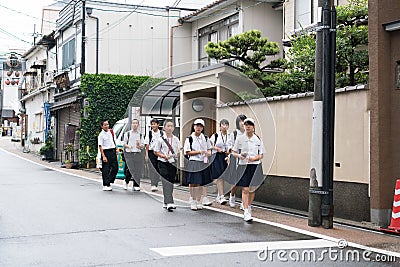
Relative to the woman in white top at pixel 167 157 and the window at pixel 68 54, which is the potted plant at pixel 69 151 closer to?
the window at pixel 68 54

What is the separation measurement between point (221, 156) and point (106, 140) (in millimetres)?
4063

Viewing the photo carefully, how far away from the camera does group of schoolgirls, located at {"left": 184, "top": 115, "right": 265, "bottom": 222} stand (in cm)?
1062

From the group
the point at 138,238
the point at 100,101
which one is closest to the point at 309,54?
the point at 138,238

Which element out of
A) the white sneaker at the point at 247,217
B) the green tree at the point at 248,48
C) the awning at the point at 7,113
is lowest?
the white sneaker at the point at 247,217

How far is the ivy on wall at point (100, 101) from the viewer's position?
27.5 m

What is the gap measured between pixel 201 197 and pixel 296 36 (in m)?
5.90

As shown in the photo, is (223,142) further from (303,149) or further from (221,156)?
(303,149)

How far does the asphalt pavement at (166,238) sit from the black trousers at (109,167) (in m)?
2.58

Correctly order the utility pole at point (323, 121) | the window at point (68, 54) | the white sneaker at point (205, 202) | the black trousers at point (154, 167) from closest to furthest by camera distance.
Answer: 1. the utility pole at point (323, 121)
2. the white sneaker at point (205, 202)
3. the black trousers at point (154, 167)
4. the window at point (68, 54)

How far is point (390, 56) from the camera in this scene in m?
10.2

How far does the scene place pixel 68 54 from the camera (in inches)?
1240

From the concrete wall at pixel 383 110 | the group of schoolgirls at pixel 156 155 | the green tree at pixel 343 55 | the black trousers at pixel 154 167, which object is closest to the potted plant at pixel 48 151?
the group of schoolgirls at pixel 156 155

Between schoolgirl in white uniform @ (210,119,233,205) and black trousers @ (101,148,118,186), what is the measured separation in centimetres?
390

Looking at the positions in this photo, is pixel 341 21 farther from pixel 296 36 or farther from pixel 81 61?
pixel 81 61
